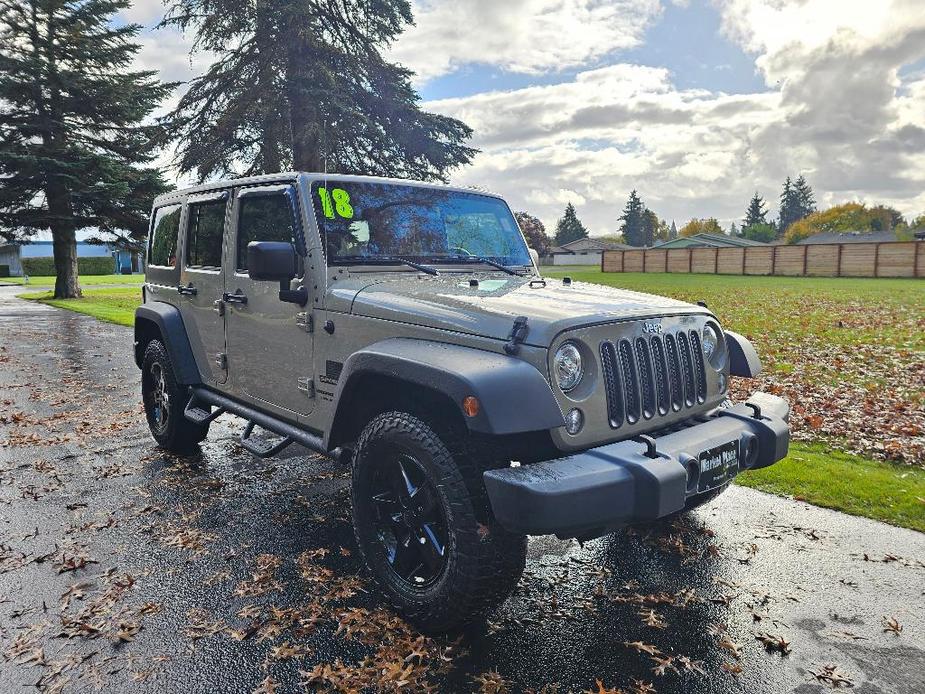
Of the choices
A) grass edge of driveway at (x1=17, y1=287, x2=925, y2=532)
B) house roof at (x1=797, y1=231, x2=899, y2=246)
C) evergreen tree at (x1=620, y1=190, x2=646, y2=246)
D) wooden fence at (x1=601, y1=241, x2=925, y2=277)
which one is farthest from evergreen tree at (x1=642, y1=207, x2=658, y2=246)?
grass edge of driveway at (x1=17, y1=287, x2=925, y2=532)

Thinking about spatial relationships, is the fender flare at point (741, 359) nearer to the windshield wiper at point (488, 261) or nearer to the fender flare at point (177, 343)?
the windshield wiper at point (488, 261)

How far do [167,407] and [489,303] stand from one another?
3756mm

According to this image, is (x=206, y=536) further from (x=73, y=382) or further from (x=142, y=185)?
(x=142, y=185)

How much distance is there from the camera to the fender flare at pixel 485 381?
2652 millimetres

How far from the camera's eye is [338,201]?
407 centimetres

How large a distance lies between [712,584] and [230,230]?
12.4 feet

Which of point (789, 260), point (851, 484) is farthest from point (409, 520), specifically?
point (789, 260)

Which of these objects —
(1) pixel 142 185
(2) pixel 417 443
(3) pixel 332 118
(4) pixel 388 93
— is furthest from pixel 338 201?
(1) pixel 142 185

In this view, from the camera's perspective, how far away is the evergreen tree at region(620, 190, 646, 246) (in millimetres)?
128125

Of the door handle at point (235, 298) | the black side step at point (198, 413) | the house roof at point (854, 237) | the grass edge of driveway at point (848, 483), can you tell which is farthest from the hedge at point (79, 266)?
the house roof at point (854, 237)

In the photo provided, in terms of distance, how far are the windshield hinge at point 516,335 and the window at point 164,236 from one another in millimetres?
3738

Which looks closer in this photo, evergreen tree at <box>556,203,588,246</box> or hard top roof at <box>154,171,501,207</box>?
hard top roof at <box>154,171,501,207</box>

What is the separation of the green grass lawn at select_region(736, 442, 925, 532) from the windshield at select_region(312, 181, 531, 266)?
103 inches

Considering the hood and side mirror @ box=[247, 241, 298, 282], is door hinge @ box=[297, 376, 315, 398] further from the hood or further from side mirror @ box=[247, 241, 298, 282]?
side mirror @ box=[247, 241, 298, 282]
